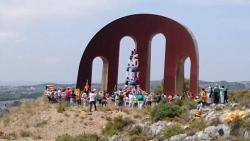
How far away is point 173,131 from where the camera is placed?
21.8 m

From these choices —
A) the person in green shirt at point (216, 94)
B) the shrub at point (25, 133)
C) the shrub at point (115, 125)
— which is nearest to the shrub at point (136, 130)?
the shrub at point (115, 125)

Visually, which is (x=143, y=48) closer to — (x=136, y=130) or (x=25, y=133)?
(x=25, y=133)

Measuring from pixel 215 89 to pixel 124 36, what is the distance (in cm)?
964

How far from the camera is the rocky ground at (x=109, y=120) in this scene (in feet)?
67.9

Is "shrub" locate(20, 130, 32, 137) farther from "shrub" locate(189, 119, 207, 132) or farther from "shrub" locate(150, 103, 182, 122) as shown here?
"shrub" locate(189, 119, 207, 132)

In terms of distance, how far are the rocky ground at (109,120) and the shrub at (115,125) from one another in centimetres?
16

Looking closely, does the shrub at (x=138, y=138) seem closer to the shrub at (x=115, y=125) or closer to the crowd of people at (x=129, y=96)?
the shrub at (x=115, y=125)

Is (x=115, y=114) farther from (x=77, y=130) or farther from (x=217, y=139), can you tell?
(x=217, y=139)

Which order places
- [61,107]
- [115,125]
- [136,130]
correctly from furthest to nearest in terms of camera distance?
[61,107]
[115,125]
[136,130]

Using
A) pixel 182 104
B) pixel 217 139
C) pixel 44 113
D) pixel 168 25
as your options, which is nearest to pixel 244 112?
pixel 217 139

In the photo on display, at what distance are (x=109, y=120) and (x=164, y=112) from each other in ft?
9.94

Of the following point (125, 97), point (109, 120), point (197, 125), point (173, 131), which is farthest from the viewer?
point (125, 97)

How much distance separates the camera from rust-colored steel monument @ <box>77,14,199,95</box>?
36688 mm

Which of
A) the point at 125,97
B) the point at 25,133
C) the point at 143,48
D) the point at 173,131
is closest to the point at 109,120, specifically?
the point at 25,133
